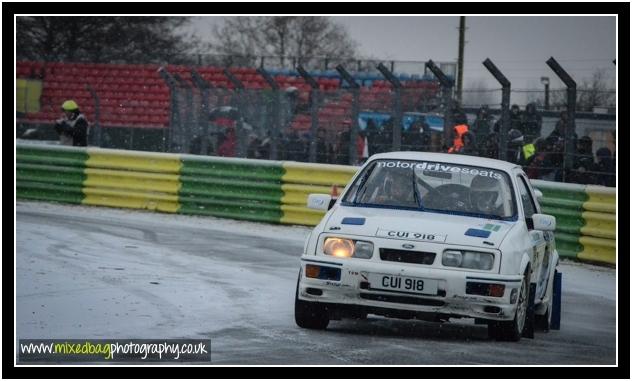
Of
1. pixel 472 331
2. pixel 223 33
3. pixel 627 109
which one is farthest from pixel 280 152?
pixel 223 33

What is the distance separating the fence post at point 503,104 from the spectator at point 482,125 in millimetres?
489

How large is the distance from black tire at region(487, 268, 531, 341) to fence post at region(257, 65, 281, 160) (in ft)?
39.6

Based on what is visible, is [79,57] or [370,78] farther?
[79,57]

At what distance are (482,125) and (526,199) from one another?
7.83m

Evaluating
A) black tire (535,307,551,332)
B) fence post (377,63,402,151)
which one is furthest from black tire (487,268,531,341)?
fence post (377,63,402,151)

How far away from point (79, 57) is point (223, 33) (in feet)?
26.1

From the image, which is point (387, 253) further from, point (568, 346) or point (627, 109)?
point (627, 109)

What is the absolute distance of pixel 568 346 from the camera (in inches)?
364

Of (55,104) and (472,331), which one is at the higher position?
(55,104)

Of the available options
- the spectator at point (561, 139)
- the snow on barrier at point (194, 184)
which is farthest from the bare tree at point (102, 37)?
the spectator at point (561, 139)

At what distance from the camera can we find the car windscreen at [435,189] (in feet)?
32.1

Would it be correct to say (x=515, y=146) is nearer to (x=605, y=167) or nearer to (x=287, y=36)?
(x=605, y=167)

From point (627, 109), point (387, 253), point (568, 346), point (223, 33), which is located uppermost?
point (223, 33)

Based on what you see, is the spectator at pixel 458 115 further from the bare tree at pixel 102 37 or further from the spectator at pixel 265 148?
the bare tree at pixel 102 37
